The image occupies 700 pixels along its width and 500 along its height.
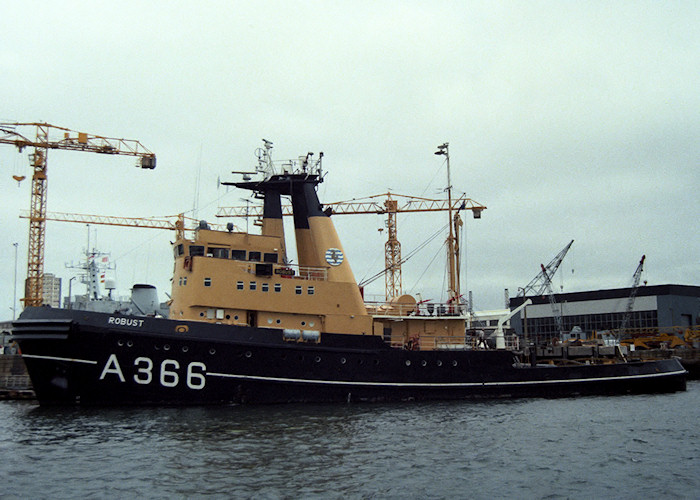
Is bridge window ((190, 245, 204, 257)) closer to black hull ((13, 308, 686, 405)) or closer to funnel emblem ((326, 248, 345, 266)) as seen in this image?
black hull ((13, 308, 686, 405))

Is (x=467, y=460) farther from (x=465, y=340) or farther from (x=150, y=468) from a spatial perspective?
(x=465, y=340)

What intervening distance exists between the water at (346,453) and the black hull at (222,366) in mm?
750

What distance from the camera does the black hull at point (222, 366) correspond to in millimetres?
21312

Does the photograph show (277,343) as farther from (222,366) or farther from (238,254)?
(238,254)

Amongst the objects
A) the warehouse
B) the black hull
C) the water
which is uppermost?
the warehouse

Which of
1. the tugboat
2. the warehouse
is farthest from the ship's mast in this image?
the warehouse

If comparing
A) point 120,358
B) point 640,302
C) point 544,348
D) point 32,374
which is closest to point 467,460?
point 120,358

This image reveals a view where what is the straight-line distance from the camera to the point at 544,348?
3347 centimetres

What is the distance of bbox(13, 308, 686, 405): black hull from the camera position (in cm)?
2131

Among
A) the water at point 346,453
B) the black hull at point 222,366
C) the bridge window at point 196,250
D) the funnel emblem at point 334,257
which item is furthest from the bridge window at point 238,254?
the water at point 346,453

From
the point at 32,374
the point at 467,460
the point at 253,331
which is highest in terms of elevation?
the point at 253,331

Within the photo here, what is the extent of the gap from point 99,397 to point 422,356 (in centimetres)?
1218

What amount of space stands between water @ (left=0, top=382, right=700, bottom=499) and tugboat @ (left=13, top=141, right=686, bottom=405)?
3.75 feet

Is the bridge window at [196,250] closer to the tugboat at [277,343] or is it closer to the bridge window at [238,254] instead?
the tugboat at [277,343]
